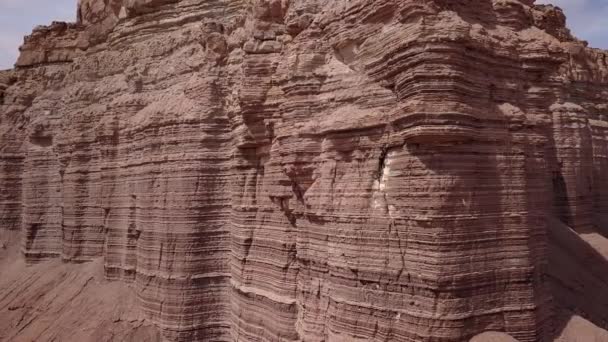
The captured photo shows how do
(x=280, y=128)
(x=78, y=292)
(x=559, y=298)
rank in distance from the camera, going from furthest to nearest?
(x=78, y=292)
(x=280, y=128)
(x=559, y=298)

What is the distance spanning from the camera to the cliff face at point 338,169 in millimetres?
8070

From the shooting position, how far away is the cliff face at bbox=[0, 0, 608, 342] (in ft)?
26.5

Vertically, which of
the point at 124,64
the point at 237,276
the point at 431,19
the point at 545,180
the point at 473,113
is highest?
the point at 124,64

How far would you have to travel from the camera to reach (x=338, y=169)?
958 centimetres

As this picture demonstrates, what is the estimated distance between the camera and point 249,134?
1275 centimetres

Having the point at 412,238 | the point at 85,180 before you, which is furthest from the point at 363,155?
the point at 85,180

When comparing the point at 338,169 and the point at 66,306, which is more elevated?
the point at 338,169

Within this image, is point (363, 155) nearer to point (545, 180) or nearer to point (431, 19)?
point (431, 19)

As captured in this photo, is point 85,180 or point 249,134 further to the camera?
point 85,180

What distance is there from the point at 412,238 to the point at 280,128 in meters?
4.55

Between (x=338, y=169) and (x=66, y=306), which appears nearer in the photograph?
(x=338, y=169)

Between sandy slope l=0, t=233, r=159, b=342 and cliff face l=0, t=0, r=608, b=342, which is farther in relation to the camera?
sandy slope l=0, t=233, r=159, b=342

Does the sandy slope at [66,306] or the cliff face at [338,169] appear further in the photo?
the sandy slope at [66,306]

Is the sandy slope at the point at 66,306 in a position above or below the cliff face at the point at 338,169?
below
